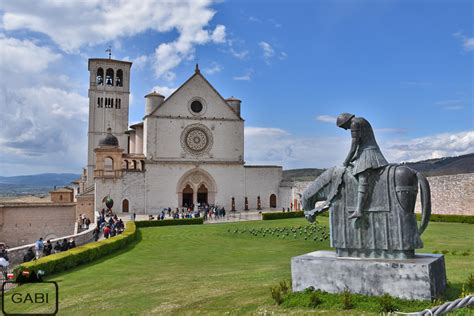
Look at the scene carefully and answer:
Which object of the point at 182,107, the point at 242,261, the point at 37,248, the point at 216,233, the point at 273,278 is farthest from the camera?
the point at 182,107

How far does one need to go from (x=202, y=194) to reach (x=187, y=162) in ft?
14.5

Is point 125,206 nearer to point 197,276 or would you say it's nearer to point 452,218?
point 452,218

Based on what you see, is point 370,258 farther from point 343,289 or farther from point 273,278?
point 273,278

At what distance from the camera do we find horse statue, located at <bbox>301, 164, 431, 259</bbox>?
7.71 meters

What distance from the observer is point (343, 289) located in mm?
7836

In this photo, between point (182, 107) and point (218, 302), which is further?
point (182, 107)

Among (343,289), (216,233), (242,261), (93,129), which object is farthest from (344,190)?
(93,129)

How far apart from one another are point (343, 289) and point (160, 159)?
42.8 m

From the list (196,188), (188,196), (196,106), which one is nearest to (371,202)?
(196,188)

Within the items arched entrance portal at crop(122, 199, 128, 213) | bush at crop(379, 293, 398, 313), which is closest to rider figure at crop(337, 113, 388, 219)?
bush at crop(379, 293, 398, 313)

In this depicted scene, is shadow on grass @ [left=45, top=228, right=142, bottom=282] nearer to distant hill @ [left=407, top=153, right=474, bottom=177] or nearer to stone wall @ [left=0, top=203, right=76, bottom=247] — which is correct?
stone wall @ [left=0, top=203, right=76, bottom=247]

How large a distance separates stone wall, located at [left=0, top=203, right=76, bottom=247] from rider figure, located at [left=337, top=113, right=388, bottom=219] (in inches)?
1629

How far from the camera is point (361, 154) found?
8266 mm

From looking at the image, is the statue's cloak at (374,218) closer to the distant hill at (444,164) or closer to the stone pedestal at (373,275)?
the stone pedestal at (373,275)
